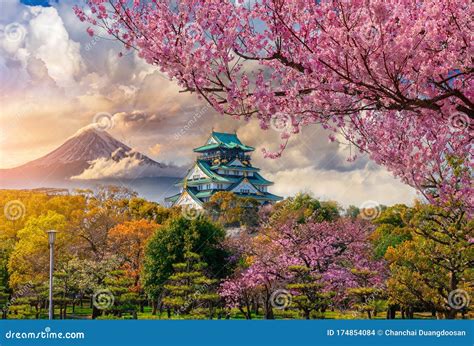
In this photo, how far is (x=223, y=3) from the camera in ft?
15.5

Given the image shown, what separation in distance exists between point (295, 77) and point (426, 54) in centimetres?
115

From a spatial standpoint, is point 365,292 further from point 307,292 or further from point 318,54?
point 318,54

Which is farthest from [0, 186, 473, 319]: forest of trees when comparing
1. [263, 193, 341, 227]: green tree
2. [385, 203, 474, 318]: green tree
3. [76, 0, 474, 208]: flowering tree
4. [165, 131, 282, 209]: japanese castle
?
[165, 131, 282, 209]: japanese castle

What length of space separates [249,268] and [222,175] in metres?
28.1

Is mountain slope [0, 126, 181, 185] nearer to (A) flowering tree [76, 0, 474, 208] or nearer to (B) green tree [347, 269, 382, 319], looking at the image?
(B) green tree [347, 269, 382, 319]

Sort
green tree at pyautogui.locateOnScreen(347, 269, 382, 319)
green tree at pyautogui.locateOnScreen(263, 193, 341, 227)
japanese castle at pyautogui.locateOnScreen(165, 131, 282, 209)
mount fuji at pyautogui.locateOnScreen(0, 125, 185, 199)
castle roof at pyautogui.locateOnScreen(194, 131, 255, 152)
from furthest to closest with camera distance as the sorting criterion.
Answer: mount fuji at pyautogui.locateOnScreen(0, 125, 185, 199)
castle roof at pyautogui.locateOnScreen(194, 131, 255, 152)
japanese castle at pyautogui.locateOnScreen(165, 131, 282, 209)
green tree at pyautogui.locateOnScreen(263, 193, 341, 227)
green tree at pyautogui.locateOnScreen(347, 269, 382, 319)

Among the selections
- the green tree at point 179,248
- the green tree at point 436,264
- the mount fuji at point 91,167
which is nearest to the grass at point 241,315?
the green tree at point 179,248

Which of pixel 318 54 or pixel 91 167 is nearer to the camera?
pixel 318 54

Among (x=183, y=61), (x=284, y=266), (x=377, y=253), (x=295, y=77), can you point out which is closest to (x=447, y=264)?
(x=284, y=266)

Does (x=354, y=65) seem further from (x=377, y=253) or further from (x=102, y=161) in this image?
(x=102, y=161)

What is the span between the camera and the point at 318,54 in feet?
13.6

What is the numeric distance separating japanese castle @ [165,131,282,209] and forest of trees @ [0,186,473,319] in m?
19.6

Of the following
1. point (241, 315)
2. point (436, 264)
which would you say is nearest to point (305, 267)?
point (436, 264)

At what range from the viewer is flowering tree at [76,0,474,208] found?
13.0 ft
